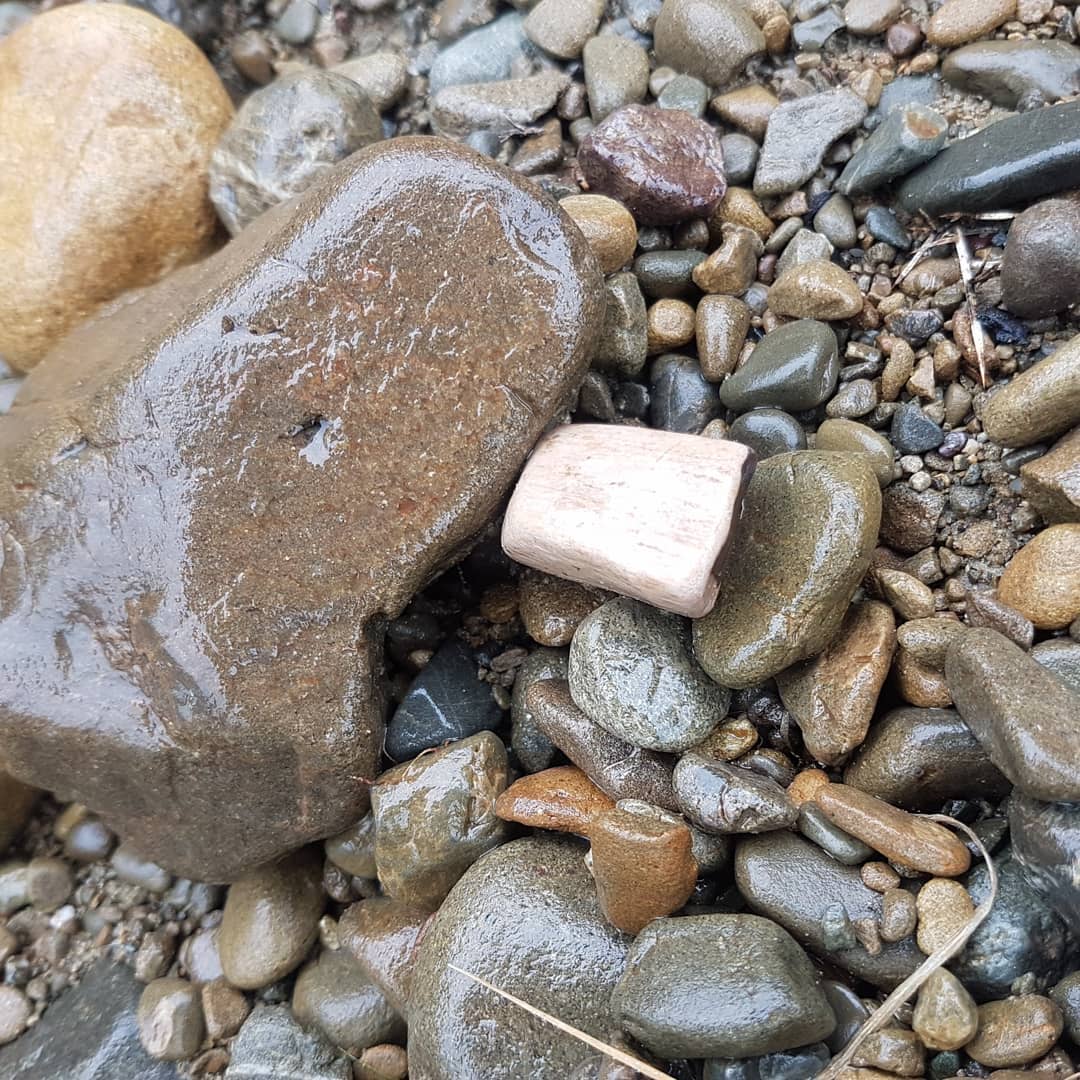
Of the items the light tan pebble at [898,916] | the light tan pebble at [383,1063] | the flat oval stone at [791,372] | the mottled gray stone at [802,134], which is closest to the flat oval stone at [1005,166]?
the mottled gray stone at [802,134]

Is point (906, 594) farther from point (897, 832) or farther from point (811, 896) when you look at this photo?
point (811, 896)

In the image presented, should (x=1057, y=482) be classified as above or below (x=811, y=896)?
above

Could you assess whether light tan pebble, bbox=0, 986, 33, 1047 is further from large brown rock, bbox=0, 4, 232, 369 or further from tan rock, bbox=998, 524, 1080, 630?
tan rock, bbox=998, 524, 1080, 630

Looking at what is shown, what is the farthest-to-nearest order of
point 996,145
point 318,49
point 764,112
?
1. point 318,49
2. point 764,112
3. point 996,145

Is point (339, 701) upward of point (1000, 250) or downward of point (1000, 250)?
downward

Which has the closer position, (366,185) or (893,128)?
(366,185)

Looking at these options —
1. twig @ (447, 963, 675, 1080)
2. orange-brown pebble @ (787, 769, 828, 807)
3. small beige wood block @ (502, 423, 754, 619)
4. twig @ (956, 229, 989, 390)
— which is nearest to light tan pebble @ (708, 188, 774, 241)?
twig @ (956, 229, 989, 390)

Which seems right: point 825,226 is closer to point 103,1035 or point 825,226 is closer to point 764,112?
point 764,112

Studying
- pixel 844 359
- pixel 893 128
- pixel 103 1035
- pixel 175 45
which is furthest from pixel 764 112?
pixel 103 1035

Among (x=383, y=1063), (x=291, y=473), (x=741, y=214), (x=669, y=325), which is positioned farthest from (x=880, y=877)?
(x=741, y=214)
